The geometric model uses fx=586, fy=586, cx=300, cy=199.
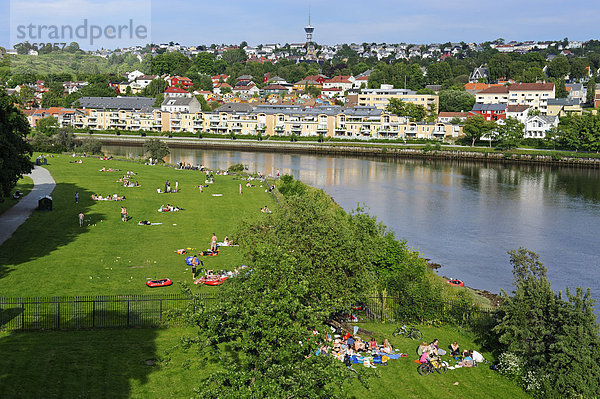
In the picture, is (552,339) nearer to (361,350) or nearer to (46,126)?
(361,350)

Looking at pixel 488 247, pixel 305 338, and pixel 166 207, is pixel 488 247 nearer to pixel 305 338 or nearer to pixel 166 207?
pixel 166 207

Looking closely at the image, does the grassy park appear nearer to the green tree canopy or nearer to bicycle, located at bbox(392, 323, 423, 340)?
bicycle, located at bbox(392, 323, 423, 340)

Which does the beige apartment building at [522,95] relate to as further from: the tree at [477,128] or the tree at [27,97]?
the tree at [27,97]

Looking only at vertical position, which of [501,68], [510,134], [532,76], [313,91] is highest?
[501,68]

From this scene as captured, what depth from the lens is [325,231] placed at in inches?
805

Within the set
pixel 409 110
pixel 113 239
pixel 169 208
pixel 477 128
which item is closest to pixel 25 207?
pixel 169 208

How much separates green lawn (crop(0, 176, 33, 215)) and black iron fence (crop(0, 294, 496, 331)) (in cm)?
1907

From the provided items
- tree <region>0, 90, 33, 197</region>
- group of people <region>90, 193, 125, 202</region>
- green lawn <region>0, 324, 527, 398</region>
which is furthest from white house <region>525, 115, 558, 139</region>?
green lawn <region>0, 324, 527, 398</region>

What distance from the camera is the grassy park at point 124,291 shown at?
52.7ft

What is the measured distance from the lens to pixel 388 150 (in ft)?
367

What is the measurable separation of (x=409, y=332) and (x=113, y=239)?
18262 mm

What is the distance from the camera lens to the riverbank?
3772 inches

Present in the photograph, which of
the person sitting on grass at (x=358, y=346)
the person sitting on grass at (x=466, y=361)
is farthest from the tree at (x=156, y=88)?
the person sitting on grass at (x=466, y=361)

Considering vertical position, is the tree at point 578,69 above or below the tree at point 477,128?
above
